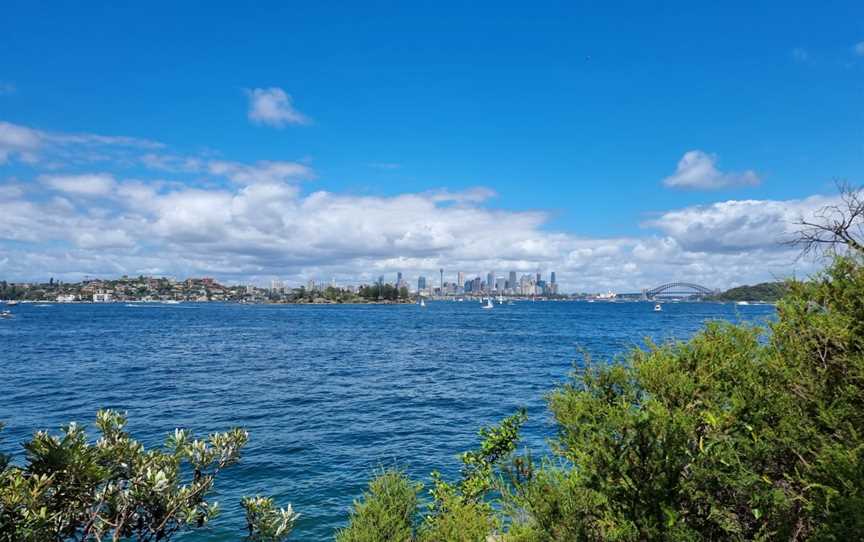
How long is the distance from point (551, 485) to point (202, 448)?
6.95 meters

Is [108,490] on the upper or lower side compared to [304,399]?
upper

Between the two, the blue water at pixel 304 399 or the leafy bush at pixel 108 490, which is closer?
the leafy bush at pixel 108 490

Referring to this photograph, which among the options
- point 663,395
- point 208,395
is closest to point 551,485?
point 663,395

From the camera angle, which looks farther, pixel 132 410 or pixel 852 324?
pixel 132 410

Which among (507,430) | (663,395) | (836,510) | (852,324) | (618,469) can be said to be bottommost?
(507,430)

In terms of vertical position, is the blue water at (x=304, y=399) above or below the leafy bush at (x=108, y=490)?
below

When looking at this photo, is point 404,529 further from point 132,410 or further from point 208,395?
point 208,395

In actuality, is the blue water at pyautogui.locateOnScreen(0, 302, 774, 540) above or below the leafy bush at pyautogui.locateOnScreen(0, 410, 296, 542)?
below

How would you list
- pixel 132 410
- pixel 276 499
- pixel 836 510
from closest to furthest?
pixel 836 510 < pixel 276 499 < pixel 132 410

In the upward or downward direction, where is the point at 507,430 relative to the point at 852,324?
downward

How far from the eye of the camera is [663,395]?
9.77 meters

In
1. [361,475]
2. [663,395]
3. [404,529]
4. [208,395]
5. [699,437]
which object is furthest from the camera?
[208,395]

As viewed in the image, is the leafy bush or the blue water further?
the blue water

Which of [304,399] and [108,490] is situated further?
[304,399]
